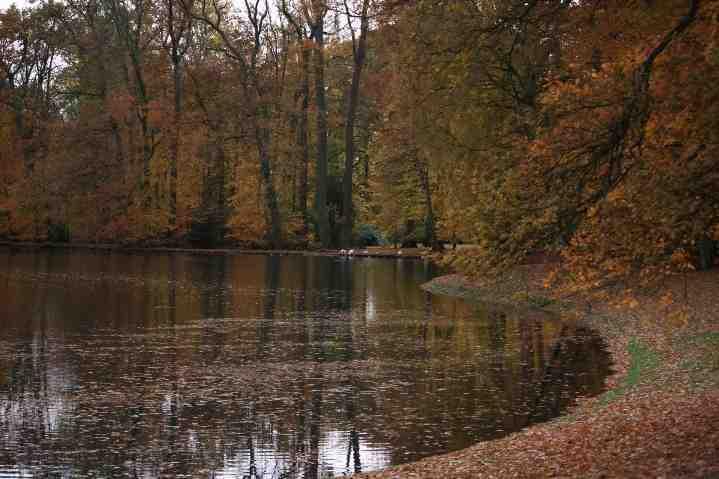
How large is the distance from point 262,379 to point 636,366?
7.15 m

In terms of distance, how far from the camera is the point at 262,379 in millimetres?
18719

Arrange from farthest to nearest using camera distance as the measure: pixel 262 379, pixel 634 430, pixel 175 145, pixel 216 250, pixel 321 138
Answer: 1. pixel 175 145
2. pixel 216 250
3. pixel 321 138
4. pixel 262 379
5. pixel 634 430

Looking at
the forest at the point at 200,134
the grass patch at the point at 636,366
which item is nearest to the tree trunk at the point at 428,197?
the forest at the point at 200,134

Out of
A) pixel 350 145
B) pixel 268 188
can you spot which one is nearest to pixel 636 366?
pixel 350 145

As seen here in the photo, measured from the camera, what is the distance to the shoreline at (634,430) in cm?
1062

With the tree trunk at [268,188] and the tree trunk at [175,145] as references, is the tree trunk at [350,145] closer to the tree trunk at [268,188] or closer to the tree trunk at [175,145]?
the tree trunk at [268,188]

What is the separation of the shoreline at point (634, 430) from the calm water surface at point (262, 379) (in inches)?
→ 33.6

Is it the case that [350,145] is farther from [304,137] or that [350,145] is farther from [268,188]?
[268,188]

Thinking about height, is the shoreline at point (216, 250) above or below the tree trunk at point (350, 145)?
below

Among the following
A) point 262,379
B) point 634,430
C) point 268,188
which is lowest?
point 262,379

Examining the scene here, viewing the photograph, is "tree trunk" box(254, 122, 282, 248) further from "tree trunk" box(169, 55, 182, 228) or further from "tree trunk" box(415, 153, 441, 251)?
"tree trunk" box(415, 153, 441, 251)

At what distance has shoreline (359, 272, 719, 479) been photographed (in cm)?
1062

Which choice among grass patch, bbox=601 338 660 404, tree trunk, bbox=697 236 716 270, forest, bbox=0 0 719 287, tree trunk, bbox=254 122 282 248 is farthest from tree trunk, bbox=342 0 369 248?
grass patch, bbox=601 338 660 404

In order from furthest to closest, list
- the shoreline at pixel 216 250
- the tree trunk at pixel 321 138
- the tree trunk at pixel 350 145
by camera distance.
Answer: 1. the tree trunk at pixel 321 138
2. the shoreline at pixel 216 250
3. the tree trunk at pixel 350 145
